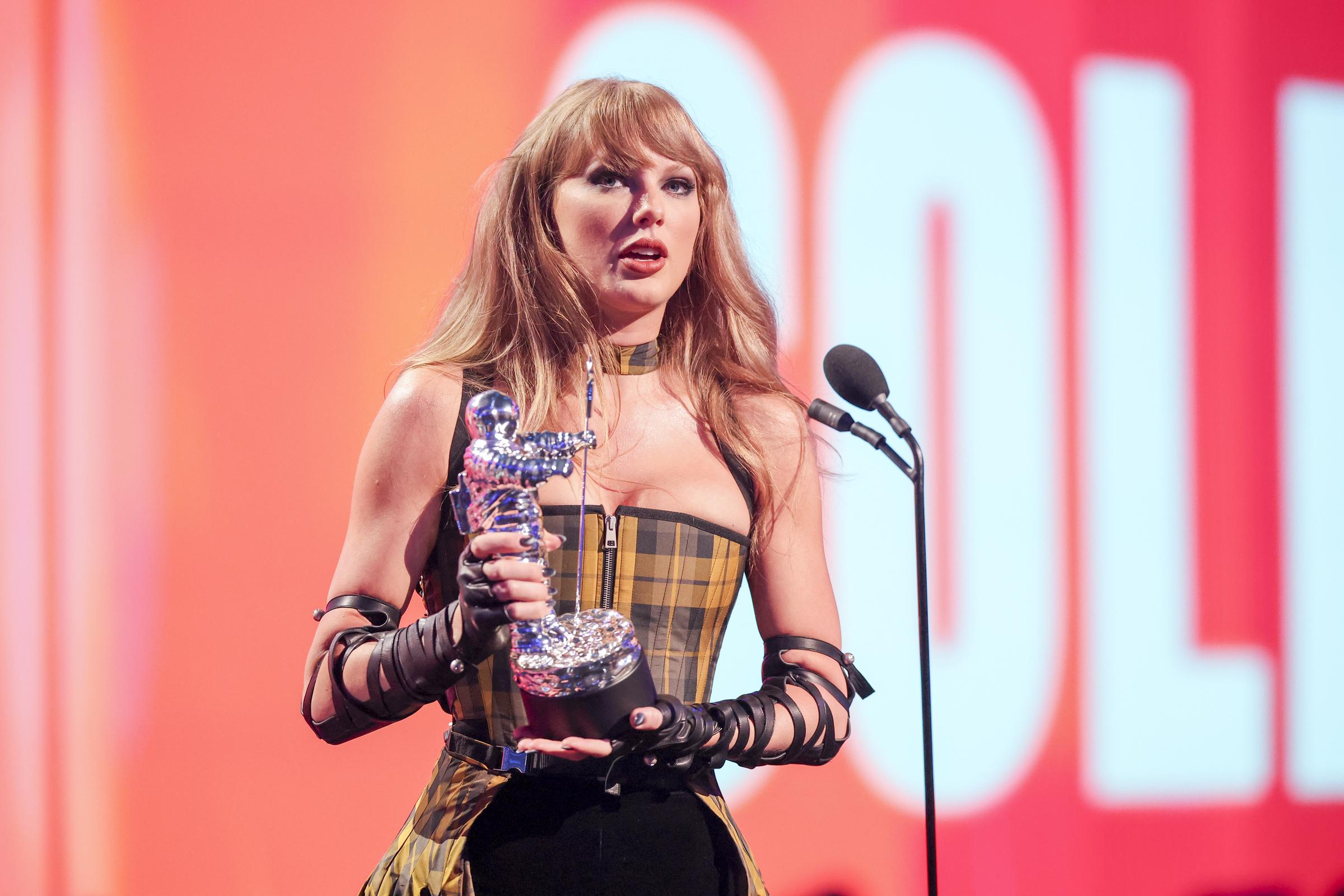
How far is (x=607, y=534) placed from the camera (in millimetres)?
1463

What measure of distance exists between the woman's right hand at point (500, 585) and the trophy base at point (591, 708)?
0.09 m

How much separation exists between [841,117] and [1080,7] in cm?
67

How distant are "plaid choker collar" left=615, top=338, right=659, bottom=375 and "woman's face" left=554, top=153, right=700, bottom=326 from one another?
2.7 inches

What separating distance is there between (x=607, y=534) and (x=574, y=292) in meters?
0.33

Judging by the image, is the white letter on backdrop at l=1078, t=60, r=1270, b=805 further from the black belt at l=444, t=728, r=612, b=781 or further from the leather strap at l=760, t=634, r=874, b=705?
the black belt at l=444, t=728, r=612, b=781

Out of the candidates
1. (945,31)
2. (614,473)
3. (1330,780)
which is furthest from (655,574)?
(1330,780)

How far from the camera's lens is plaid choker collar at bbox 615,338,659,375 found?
1.62 meters

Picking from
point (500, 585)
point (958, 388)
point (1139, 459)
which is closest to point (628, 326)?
point (500, 585)

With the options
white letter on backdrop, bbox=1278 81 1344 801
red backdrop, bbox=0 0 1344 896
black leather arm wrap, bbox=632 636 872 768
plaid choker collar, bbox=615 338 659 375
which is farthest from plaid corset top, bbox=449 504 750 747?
white letter on backdrop, bbox=1278 81 1344 801

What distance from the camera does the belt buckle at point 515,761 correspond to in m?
1.40

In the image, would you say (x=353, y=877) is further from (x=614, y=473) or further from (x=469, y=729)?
(x=614, y=473)

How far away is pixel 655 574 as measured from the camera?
1.48 metres

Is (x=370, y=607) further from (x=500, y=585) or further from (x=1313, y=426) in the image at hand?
(x=1313, y=426)

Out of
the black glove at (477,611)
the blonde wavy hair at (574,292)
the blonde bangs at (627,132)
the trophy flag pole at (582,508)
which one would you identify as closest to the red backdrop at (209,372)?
the blonde wavy hair at (574,292)
